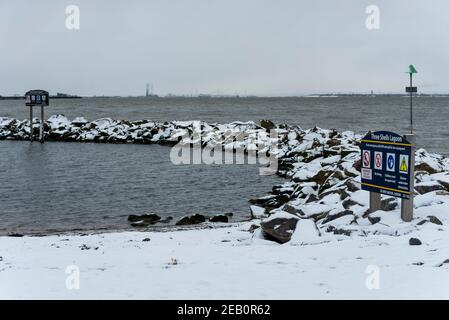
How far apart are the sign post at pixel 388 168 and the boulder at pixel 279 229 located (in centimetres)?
197

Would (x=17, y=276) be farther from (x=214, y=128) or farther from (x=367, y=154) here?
(x=214, y=128)

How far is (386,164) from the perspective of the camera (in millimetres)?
11781

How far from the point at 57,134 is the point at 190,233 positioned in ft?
130

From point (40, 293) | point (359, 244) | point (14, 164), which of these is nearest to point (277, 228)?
point (359, 244)

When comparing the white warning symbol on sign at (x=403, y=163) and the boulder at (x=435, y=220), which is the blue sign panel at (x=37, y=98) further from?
the boulder at (x=435, y=220)

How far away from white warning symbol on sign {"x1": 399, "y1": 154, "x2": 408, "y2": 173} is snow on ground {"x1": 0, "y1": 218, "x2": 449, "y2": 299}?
4.11 feet

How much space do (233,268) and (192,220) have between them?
24.6 ft

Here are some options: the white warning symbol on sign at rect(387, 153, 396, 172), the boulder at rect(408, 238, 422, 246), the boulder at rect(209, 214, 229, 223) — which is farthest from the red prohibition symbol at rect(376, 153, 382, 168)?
the boulder at rect(209, 214, 229, 223)

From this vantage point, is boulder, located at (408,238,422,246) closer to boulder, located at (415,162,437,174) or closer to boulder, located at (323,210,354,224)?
boulder, located at (323,210,354,224)

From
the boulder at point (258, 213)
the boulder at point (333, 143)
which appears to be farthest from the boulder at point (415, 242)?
the boulder at point (333, 143)

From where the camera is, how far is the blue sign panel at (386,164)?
1127 centimetres

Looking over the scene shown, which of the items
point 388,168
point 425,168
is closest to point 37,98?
point 425,168

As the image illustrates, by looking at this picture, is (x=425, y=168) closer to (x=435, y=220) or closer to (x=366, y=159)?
(x=366, y=159)

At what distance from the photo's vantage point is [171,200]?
67.4 feet
